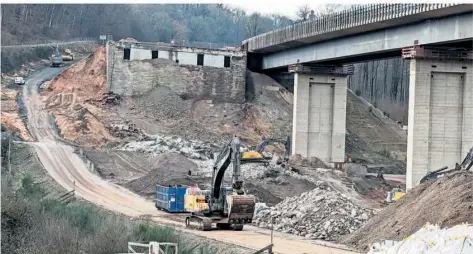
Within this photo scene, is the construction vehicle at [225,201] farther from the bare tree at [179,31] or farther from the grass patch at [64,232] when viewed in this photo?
the bare tree at [179,31]

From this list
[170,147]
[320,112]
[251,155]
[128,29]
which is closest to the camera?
[251,155]

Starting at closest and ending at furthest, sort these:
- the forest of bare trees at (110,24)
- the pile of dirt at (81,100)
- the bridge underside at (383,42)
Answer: the bridge underside at (383,42)
the pile of dirt at (81,100)
the forest of bare trees at (110,24)

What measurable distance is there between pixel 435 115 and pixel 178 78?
36.7 meters

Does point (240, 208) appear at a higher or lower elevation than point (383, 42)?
lower

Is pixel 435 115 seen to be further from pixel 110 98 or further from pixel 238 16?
pixel 238 16

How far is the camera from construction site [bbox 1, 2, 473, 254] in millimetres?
31250

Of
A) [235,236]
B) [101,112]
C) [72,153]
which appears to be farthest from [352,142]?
[235,236]

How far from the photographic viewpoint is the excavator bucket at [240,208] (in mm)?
31922

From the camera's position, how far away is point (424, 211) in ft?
94.4

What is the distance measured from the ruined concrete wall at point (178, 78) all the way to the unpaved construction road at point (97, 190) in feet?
27.6

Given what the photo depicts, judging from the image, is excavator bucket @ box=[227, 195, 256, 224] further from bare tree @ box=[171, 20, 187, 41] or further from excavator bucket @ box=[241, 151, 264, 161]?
bare tree @ box=[171, 20, 187, 41]

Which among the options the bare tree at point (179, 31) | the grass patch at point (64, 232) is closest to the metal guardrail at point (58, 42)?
the bare tree at point (179, 31)

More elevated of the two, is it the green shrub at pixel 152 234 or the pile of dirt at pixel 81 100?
the pile of dirt at pixel 81 100

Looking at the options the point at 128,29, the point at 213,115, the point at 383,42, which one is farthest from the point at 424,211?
the point at 128,29
